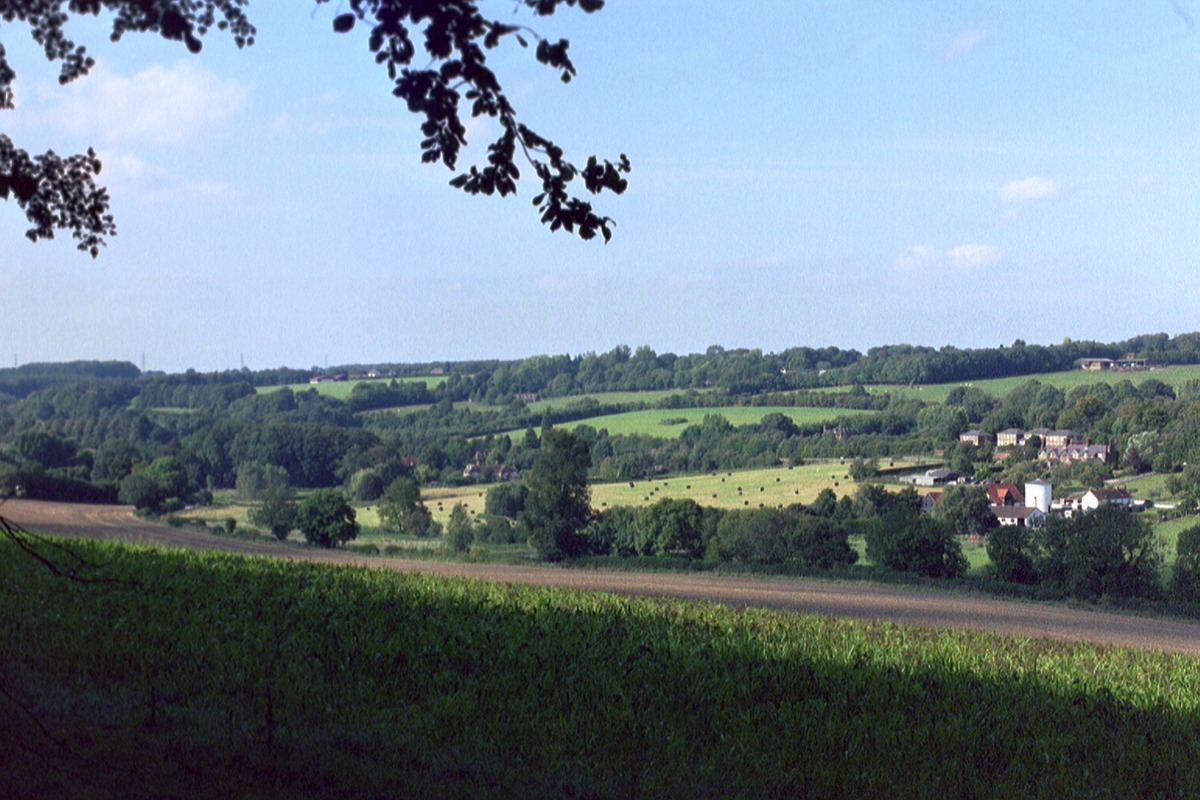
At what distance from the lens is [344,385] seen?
104 m

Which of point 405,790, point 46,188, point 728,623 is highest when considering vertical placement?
point 46,188

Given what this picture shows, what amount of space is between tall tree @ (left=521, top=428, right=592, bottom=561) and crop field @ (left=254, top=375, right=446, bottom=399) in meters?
60.8

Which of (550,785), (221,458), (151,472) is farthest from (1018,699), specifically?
(221,458)

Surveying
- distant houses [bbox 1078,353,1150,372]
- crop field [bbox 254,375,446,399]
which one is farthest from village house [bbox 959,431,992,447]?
crop field [bbox 254,375,446,399]

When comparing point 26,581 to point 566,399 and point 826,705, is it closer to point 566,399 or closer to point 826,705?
point 826,705

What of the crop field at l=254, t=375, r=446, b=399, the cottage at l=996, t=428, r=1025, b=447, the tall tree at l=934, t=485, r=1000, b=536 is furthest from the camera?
the crop field at l=254, t=375, r=446, b=399

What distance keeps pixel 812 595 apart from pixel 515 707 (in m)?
19.6

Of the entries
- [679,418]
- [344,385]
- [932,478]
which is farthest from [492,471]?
[344,385]

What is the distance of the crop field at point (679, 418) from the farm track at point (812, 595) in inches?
1777

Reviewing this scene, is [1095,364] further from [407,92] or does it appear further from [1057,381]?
[407,92]

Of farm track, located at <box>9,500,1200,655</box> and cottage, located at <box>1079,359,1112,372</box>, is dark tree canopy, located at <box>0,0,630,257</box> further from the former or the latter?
cottage, located at <box>1079,359,1112,372</box>

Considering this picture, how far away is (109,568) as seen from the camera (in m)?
14.9

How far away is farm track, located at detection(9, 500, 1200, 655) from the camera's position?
21.6 meters

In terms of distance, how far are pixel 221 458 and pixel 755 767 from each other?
59434mm
